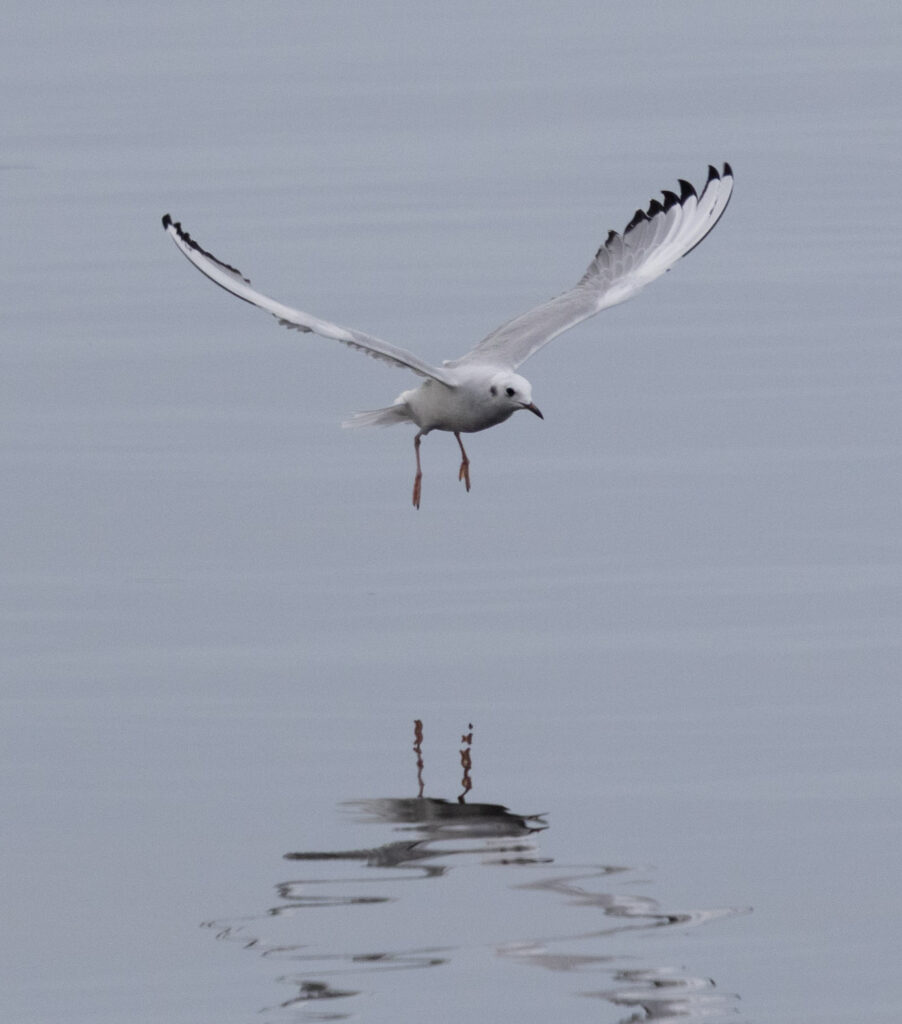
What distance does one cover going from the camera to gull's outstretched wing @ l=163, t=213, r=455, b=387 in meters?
9.42

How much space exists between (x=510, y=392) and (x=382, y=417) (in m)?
1.08

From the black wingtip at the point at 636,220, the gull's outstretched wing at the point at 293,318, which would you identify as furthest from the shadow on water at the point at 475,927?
the black wingtip at the point at 636,220

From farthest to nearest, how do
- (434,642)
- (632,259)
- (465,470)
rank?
(632,259) → (465,470) → (434,642)

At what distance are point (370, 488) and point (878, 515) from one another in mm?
2200

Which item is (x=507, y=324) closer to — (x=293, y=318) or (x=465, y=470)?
(x=465, y=470)

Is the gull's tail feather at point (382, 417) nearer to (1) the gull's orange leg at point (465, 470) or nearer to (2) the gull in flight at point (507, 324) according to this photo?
(2) the gull in flight at point (507, 324)

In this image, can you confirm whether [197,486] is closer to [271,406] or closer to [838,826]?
[271,406]

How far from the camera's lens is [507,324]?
38.0 feet

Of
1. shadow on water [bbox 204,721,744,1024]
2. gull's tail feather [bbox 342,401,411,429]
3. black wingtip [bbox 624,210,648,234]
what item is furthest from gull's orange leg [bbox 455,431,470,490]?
shadow on water [bbox 204,721,744,1024]

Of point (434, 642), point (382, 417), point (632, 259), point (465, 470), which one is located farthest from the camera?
point (632, 259)

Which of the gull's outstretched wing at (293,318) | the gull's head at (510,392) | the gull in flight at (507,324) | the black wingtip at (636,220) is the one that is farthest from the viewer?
the black wingtip at (636,220)

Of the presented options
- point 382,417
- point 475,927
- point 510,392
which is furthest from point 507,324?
point 475,927

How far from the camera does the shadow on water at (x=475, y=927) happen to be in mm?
6180

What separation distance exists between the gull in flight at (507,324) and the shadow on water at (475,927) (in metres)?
2.59
